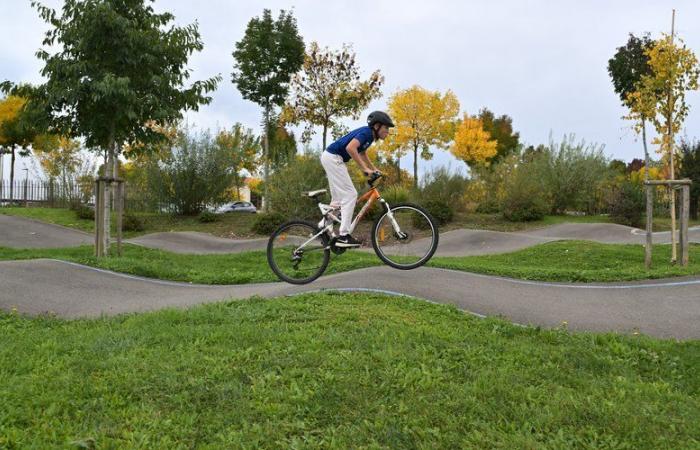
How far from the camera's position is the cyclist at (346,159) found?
19.6 ft

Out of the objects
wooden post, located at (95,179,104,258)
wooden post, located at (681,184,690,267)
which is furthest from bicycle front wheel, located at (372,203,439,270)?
wooden post, located at (95,179,104,258)

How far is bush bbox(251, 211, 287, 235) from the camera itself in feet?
58.4

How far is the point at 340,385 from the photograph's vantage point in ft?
12.6

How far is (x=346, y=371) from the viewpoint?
4086 millimetres

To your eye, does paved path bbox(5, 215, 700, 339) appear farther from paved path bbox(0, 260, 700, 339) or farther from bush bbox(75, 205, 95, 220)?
bush bbox(75, 205, 95, 220)

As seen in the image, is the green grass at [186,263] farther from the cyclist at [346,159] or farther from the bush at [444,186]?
the bush at [444,186]

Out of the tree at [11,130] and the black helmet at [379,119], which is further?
the tree at [11,130]

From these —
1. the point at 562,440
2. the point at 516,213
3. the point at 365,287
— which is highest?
the point at 516,213

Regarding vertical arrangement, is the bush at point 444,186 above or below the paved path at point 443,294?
above

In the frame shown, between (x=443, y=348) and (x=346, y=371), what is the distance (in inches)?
40.0

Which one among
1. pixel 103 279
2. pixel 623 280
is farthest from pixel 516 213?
pixel 103 279

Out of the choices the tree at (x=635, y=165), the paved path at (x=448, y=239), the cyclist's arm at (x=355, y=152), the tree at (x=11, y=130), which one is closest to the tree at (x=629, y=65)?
the paved path at (x=448, y=239)

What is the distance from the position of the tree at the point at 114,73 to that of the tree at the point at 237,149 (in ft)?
30.8

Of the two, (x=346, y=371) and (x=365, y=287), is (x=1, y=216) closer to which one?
(x=365, y=287)
